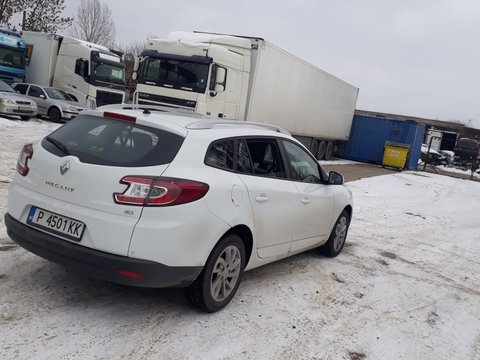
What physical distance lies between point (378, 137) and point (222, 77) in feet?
52.2

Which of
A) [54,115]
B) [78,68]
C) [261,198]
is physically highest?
[78,68]

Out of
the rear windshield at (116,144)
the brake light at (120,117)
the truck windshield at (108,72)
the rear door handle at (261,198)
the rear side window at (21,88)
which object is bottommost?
the rear side window at (21,88)

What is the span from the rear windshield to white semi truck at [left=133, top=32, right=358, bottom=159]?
841 cm

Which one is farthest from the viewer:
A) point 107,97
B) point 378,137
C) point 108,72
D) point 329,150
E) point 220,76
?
point 378,137

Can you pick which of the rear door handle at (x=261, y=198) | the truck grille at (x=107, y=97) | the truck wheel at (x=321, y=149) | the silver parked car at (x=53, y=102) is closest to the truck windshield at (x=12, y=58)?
the silver parked car at (x=53, y=102)

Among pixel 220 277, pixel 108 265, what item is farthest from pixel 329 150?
pixel 108 265

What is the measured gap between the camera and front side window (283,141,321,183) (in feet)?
16.3

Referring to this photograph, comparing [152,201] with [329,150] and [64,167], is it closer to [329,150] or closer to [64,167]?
[64,167]

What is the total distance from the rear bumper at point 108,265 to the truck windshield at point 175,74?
9171 millimetres

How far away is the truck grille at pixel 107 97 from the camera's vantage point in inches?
786

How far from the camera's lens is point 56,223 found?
11.7 feet

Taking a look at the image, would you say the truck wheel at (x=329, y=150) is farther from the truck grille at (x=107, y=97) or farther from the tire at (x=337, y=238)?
the tire at (x=337, y=238)

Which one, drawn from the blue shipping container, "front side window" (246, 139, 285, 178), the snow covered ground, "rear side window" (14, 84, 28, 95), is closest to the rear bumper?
the snow covered ground

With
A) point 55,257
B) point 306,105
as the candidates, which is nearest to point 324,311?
point 55,257
